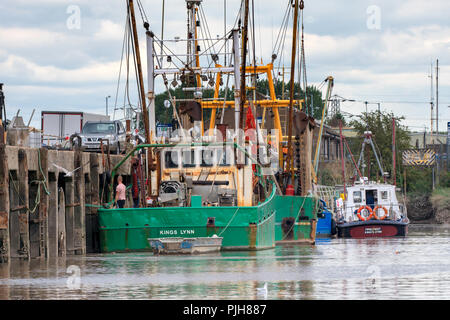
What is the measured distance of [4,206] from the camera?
85.5 feet

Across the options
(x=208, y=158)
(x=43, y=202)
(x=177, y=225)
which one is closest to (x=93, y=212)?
(x=177, y=225)

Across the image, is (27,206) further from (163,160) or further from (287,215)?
(287,215)

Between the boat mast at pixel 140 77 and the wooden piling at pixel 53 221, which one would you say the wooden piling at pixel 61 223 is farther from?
the boat mast at pixel 140 77

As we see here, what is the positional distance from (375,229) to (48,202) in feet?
77.4

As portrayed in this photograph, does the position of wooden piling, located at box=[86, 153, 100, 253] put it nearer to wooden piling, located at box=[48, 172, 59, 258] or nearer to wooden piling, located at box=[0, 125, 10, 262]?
wooden piling, located at box=[48, 172, 59, 258]

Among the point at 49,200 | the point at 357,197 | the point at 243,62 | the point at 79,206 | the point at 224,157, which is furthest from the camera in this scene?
the point at 357,197

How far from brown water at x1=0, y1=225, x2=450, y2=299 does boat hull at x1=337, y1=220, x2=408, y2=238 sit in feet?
54.3

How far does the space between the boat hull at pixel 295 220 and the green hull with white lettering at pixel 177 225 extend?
7.62 meters

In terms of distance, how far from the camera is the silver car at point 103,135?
4322 centimetres

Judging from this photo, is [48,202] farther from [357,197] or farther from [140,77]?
[357,197]

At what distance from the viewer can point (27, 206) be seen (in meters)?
27.3

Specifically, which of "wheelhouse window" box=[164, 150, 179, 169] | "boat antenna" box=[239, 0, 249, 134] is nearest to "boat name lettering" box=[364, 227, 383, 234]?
"boat antenna" box=[239, 0, 249, 134]

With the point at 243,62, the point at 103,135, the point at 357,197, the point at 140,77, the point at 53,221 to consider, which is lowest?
the point at 357,197
